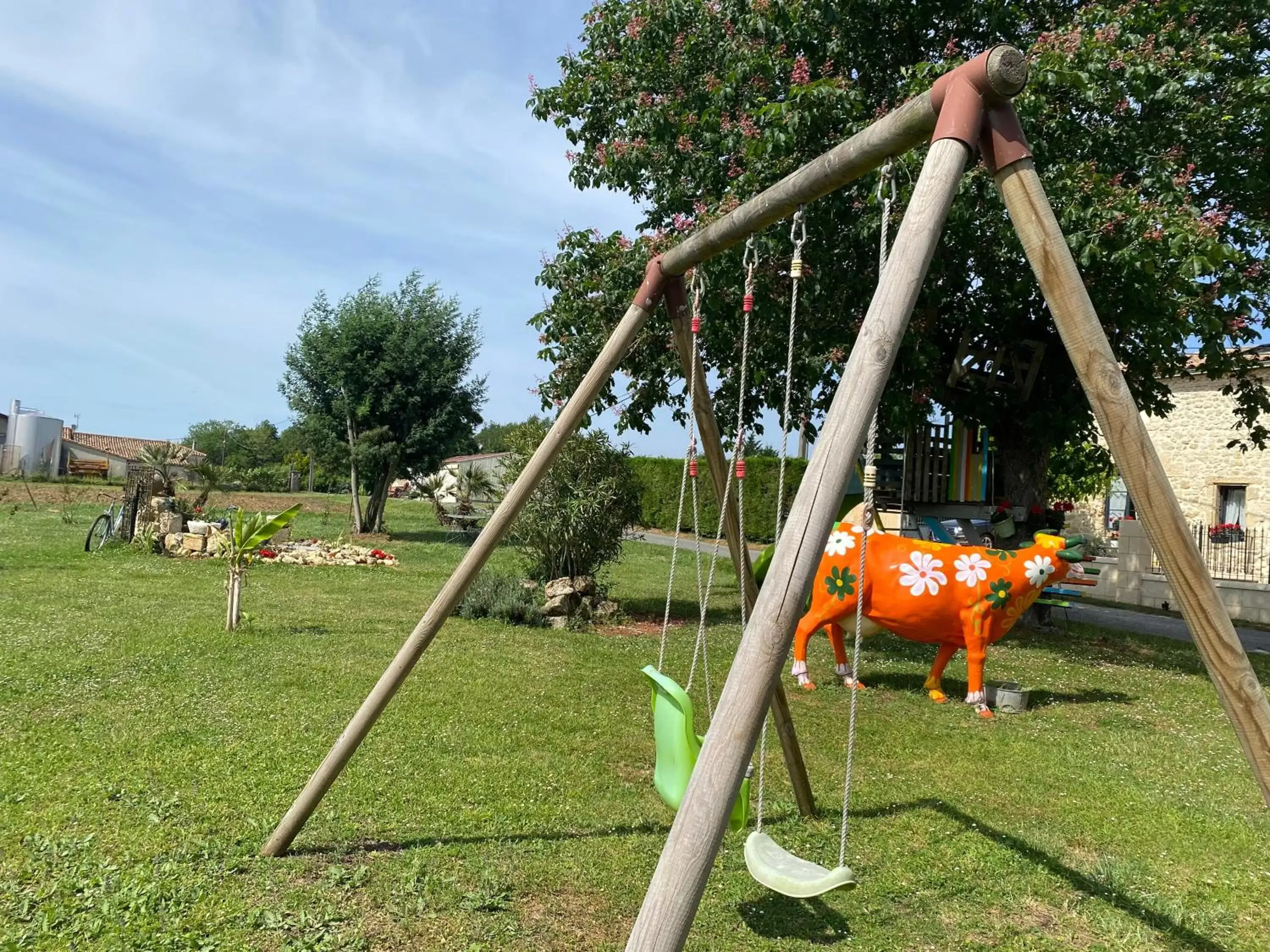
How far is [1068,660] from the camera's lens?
30.9ft

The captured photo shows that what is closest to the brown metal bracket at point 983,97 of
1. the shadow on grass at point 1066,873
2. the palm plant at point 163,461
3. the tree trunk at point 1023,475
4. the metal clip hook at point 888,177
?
the metal clip hook at point 888,177

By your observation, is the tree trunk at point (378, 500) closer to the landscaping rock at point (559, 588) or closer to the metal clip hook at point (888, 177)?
the landscaping rock at point (559, 588)

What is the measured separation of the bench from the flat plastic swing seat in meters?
44.6

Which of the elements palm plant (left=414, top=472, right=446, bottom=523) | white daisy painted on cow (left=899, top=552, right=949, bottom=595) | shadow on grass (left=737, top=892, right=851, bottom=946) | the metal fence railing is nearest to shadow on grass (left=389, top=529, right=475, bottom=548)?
palm plant (left=414, top=472, right=446, bottom=523)

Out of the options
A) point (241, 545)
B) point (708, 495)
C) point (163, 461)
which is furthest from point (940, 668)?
point (708, 495)

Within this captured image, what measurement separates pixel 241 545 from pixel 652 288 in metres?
6.47

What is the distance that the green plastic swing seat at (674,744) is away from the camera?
126 inches

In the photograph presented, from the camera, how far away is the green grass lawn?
3098mm

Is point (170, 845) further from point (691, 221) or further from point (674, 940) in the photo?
point (691, 221)

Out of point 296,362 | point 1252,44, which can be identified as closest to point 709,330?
point 1252,44

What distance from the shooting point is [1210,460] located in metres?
20.7

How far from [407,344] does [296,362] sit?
2840 millimetres

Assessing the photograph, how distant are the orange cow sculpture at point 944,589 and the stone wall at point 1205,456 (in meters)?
15.4

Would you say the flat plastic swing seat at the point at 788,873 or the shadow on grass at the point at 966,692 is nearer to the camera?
the flat plastic swing seat at the point at 788,873
